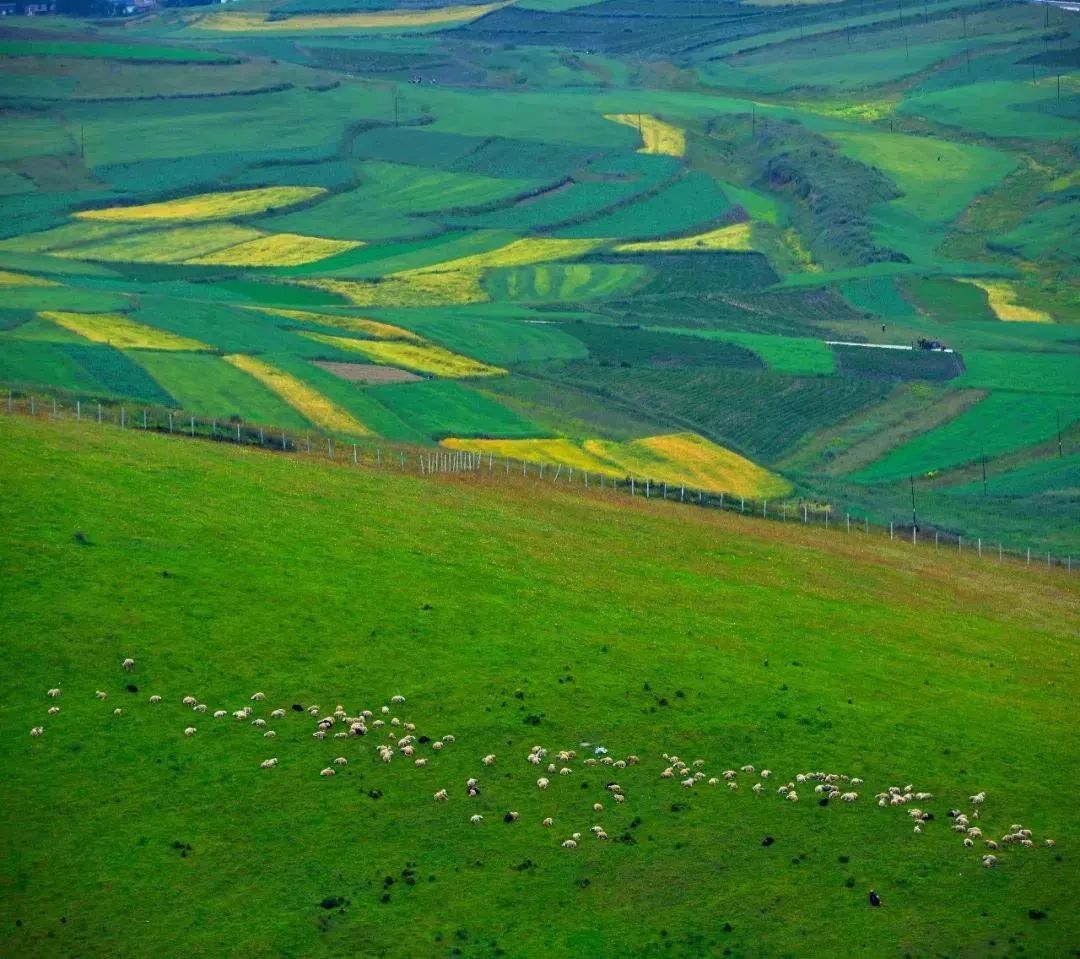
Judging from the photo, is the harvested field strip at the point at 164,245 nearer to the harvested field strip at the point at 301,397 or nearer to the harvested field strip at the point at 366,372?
the harvested field strip at the point at 366,372

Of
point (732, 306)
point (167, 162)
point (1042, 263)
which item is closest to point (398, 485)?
point (732, 306)

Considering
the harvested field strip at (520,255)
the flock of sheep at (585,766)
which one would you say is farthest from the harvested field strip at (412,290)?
the flock of sheep at (585,766)

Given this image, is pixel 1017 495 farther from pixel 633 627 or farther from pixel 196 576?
pixel 196 576

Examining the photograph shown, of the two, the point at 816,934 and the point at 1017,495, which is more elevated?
the point at 816,934

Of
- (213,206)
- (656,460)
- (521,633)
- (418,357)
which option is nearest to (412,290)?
(418,357)

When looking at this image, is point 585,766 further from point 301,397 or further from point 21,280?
point 21,280

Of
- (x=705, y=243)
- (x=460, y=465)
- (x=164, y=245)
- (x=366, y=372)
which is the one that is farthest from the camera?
(x=705, y=243)
